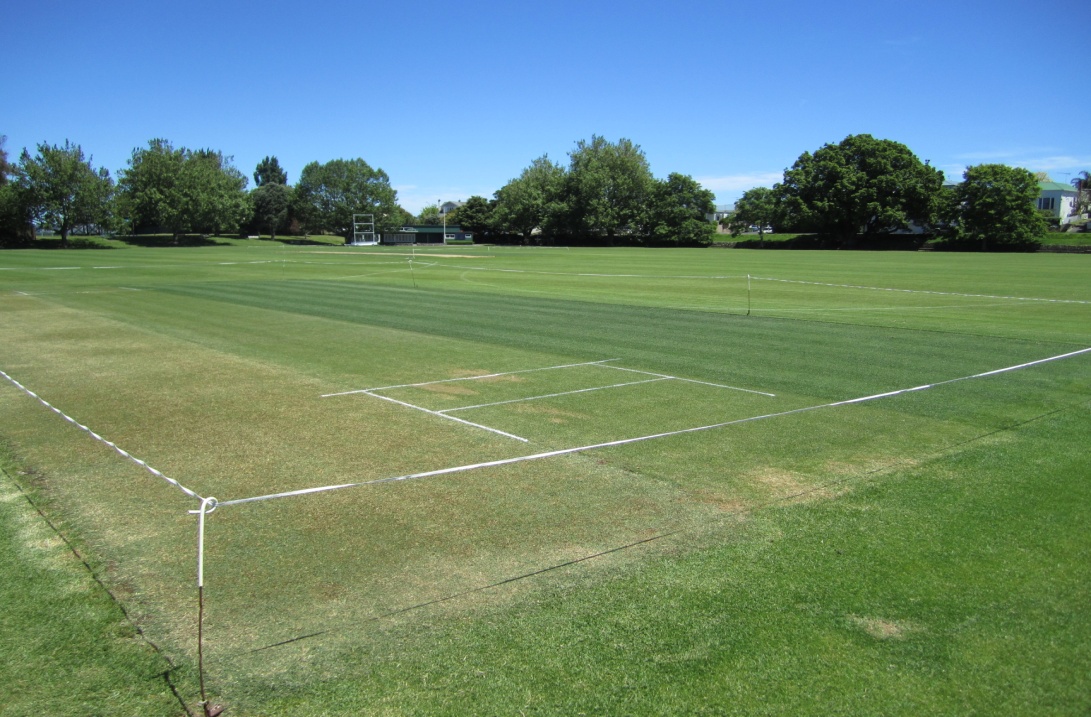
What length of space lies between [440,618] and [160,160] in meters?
115

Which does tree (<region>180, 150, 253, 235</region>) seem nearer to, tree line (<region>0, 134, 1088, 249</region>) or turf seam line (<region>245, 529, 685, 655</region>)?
tree line (<region>0, 134, 1088, 249</region>)

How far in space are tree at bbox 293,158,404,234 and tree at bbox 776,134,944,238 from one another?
70.1 meters

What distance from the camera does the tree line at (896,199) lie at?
8719 cm

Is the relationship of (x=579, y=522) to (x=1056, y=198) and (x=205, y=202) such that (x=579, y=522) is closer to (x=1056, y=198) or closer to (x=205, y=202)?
(x=205, y=202)

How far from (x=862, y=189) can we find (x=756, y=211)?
22.4 metres

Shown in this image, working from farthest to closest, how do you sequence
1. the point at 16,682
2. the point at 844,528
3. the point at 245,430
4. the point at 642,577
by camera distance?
the point at 245,430 → the point at 844,528 → the point at 642,577 → the point at 16,682

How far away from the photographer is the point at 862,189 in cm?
9862

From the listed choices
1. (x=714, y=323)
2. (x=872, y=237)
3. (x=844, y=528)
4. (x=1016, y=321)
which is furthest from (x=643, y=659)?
(x=872, y=237)

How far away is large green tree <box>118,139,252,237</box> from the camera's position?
10244cm

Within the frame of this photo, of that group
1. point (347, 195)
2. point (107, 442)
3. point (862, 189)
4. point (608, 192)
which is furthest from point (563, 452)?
point (347, 195)

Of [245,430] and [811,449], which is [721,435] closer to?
[811,449]

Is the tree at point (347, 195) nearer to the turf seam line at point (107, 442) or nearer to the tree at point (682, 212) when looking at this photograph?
the tree at point (682, 212)

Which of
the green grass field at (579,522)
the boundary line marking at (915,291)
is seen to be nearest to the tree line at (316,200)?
the boundary line marking at (915,291)

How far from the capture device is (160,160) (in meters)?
104
